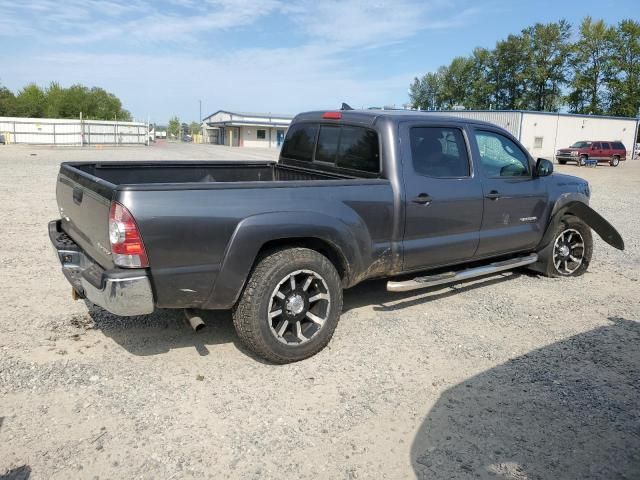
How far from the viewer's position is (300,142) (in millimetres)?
5645

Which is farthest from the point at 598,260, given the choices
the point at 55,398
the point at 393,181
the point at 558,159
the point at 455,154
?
the point at 558,159

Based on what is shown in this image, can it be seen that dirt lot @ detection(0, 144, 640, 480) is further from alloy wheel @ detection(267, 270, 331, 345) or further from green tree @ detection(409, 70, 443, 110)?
green tree @ detection(409, 70, 443, 110)

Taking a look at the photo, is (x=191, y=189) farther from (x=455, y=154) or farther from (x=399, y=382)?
(x=455, y=154)

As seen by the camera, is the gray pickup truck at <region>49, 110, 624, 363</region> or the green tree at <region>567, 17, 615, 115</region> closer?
the gray pickup truck at <region>49, 110, 624, 363</region>

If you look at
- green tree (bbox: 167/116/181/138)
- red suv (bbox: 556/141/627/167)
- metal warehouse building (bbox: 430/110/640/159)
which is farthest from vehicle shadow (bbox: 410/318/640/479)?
green tree (bbox: 167/116/181/138)

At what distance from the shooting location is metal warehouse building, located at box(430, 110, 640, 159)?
134 ft

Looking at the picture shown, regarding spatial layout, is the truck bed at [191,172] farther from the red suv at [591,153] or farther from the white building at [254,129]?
the white building at [254,129]

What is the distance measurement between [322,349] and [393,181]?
152 centimetres

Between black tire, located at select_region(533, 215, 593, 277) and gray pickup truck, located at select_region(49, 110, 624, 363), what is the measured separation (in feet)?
0.09

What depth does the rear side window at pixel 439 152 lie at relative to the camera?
15.4 ft

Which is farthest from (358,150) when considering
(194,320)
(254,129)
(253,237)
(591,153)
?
(254,129)

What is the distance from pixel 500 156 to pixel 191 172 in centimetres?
328

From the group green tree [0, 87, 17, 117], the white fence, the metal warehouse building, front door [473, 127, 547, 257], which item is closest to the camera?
front door [473, 127, 547, 257]

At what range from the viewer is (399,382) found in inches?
148
